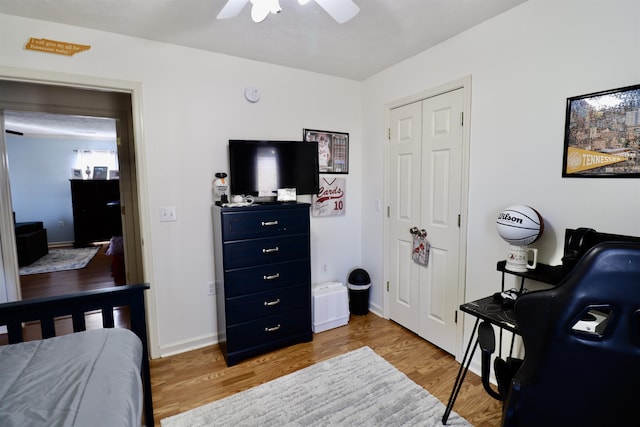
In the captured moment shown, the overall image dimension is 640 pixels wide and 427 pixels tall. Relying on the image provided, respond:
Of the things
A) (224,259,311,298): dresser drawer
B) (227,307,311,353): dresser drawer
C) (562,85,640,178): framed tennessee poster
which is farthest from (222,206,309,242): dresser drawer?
(562,85,640,178): framed tennessee poster

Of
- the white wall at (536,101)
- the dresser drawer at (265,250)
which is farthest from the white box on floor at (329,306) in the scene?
the white wall at (536,101)

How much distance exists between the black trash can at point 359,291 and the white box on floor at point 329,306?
0.21 metres

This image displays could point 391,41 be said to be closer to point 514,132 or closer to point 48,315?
point 514,132

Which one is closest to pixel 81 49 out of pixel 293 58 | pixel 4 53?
pixel 4 53

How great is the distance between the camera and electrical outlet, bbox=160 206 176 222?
2420 millimetres

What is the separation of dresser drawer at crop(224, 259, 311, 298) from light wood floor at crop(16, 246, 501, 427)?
0.56 metres

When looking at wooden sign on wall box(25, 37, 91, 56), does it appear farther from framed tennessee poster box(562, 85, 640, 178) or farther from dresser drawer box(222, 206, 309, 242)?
framed tennessee poster box(562, 85, 640, 178)

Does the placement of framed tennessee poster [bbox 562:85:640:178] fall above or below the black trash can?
above

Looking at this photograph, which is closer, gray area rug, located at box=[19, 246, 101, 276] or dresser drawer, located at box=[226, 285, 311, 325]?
dresser drawer, located at box=[226, 285, 311, 325]

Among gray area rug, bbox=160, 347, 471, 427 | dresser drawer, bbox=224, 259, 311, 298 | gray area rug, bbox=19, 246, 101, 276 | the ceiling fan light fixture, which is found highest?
the ceiling fan light fixture

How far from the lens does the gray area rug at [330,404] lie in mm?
1774

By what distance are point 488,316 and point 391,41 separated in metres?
2.03

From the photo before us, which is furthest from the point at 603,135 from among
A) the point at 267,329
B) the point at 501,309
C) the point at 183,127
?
the point at 183,127

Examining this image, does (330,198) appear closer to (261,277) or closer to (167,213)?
(261,277)
